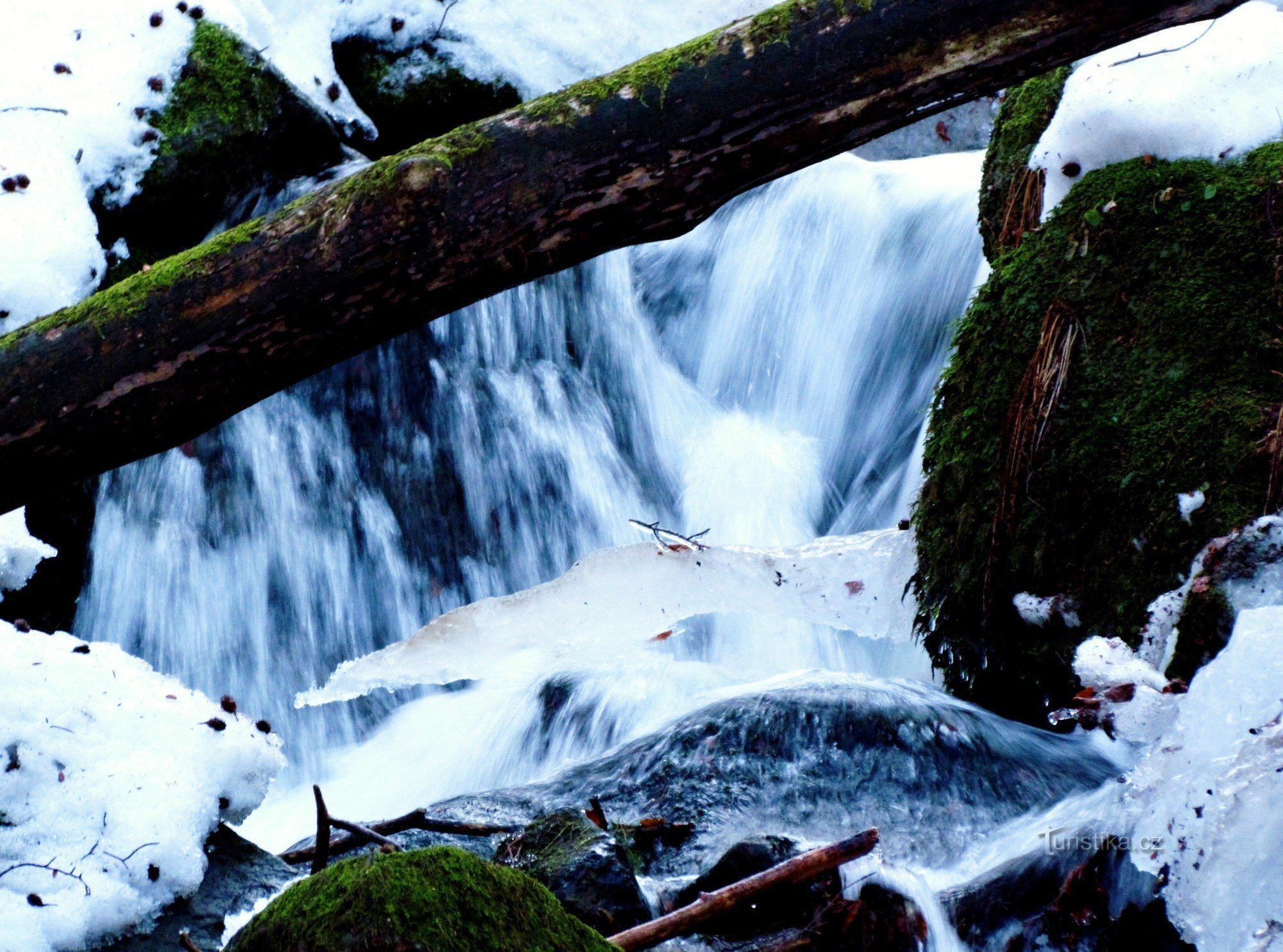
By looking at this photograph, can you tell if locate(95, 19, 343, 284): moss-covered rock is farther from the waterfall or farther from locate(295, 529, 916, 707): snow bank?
locate(295, 529, 916, 707): snow bank

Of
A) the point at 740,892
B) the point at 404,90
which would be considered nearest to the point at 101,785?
the point at 740,892

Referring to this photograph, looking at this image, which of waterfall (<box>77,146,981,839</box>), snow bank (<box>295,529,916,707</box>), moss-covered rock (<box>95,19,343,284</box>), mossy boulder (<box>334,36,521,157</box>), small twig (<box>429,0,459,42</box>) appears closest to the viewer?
snow bank (<box>295,529,916,707</box>)

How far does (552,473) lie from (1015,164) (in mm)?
3307

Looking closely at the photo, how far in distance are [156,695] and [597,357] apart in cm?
478

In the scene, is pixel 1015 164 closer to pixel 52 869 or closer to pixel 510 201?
pixel 510 201

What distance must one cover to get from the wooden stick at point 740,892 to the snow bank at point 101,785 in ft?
3.92

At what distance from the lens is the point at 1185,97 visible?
404 centimetres

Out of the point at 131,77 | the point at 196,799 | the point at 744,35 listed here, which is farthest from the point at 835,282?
the point at 196,799

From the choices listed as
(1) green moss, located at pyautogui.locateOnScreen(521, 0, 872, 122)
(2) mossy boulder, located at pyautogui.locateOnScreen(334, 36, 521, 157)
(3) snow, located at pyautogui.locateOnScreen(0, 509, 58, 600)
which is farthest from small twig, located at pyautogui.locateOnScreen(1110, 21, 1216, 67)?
(2) mossy boulder, located at pyautogui.locateOnScreen(334, 36, 521, 157)

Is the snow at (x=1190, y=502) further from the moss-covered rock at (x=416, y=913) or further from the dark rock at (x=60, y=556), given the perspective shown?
the dark rock at (x=60, y=556)

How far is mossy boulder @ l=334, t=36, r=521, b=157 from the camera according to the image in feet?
24.8

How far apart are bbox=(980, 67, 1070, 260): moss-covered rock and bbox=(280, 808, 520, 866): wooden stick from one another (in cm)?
308

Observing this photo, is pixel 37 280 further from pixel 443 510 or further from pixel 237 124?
pixel 443 510

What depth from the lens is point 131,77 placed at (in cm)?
623
